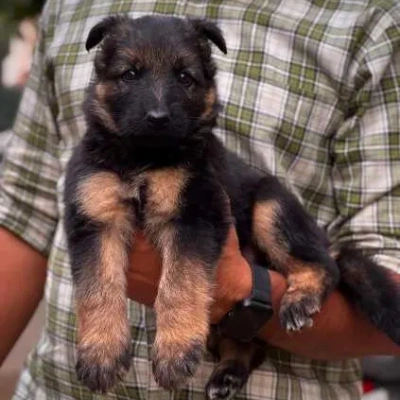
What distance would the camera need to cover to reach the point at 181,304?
197 centimetres

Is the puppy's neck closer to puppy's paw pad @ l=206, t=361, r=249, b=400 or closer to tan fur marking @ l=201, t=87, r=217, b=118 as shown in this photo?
tan fur marking @ l=201, t=87, r=217, b=118

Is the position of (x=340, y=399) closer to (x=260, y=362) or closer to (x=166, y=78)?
(x=260, y=362)

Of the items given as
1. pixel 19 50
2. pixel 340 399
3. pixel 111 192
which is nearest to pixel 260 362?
pixel 340 399

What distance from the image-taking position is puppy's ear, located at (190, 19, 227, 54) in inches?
85.8

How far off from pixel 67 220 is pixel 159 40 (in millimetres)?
500

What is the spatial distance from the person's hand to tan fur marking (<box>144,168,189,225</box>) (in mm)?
86

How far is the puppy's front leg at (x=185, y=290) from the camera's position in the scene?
1921mm

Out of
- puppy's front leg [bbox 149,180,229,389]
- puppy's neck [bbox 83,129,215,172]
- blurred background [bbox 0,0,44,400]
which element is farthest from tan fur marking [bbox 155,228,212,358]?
blurred background [bbox 0,0,44,400]

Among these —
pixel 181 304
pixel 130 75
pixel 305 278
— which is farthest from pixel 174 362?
pixel 130 75

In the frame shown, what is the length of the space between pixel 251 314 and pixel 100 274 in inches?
15.3

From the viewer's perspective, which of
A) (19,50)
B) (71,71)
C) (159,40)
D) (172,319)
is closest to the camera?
(172,319)

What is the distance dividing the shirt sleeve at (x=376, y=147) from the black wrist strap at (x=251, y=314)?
A: 1.33ft

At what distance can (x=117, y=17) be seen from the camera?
222 centimetres

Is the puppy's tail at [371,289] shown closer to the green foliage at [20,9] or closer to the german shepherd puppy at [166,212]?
the german shepherd puppy at [166,212]
